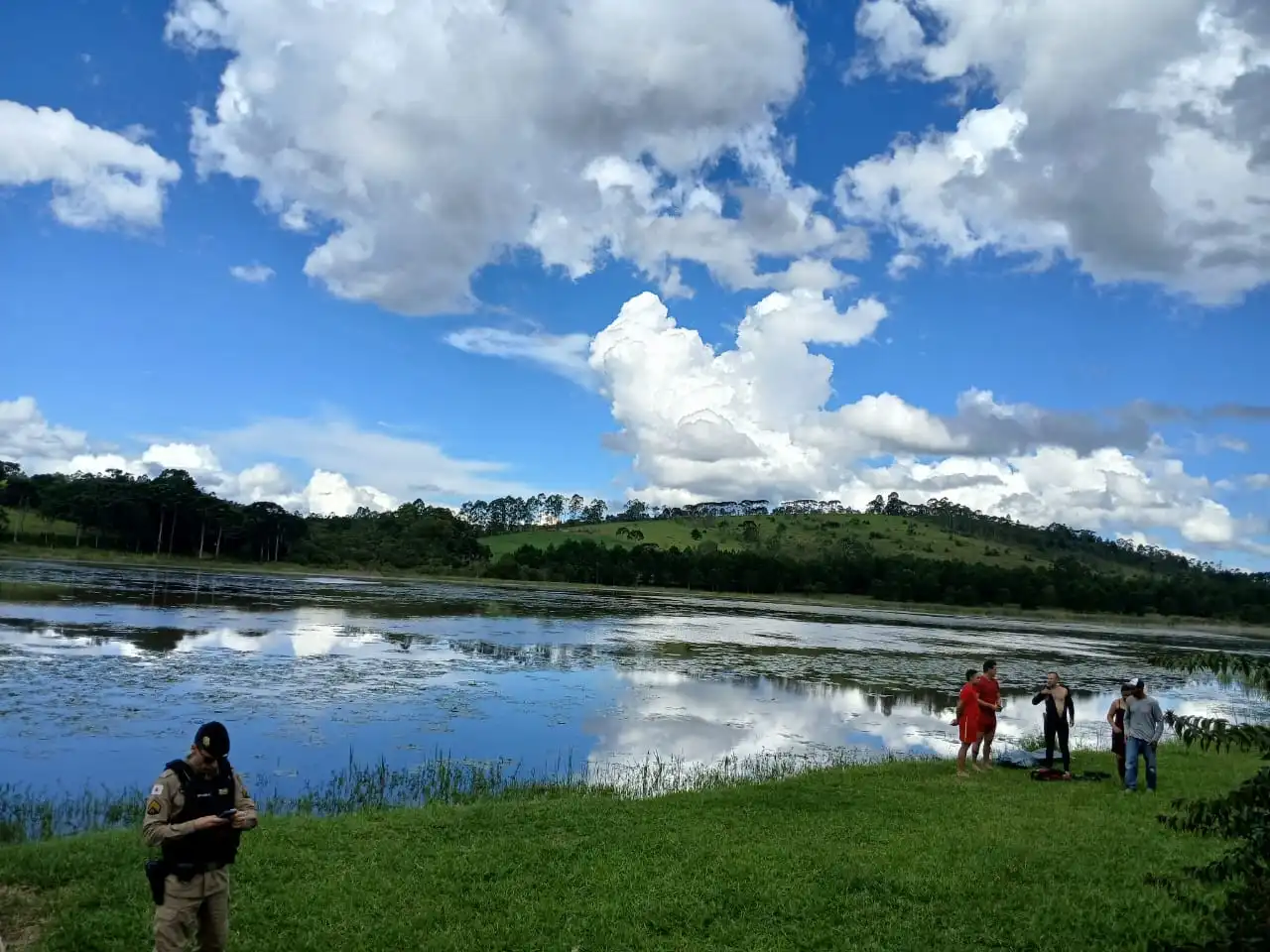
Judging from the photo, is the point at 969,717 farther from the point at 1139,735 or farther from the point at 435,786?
the point at 435,786

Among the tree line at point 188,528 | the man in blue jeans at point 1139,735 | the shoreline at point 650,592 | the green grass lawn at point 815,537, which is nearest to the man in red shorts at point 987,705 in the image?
the man in blue jeans at point 1139,735

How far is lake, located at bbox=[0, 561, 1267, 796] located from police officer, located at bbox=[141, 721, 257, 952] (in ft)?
28.2

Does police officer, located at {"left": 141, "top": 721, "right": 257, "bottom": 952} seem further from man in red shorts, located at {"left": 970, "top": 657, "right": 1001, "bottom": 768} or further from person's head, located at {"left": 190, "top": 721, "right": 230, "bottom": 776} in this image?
man in red shorts, located at {"left": 970, "top": 657, "right": 1001, "bottom": 768}

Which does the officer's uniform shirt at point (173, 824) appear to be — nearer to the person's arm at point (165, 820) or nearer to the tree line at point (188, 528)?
the person's arm at point (165, 820)

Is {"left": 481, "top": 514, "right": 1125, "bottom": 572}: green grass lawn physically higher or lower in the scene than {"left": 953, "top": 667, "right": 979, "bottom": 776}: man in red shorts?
higher

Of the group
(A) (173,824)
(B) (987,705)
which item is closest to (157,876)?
(A) (173,824)

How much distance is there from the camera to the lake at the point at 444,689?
1764 centimetres

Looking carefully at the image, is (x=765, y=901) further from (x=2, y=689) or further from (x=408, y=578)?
(x=408, y=578)

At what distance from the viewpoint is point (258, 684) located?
79.2ft

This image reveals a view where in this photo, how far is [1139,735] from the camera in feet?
48.2

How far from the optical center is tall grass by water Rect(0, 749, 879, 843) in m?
12.0

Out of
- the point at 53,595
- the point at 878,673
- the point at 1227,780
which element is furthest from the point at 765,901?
the point at 53,595

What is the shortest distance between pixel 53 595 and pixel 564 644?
29.2 m

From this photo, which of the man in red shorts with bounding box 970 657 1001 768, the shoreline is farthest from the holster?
the shoreline
